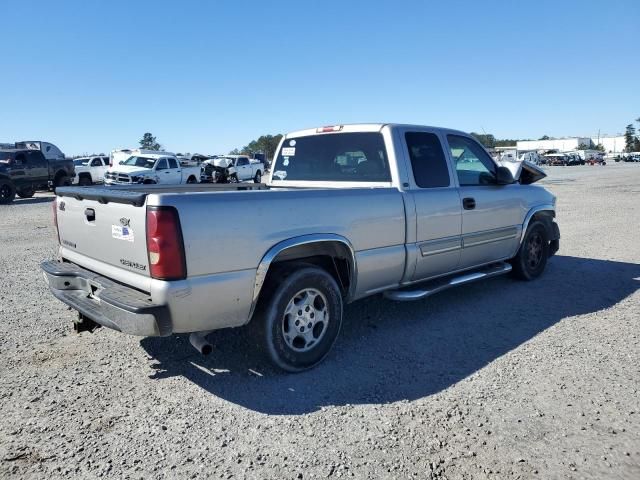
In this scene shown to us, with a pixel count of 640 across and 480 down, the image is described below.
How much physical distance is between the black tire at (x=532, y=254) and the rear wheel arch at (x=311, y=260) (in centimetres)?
307

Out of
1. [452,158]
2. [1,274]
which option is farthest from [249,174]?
[452,158]

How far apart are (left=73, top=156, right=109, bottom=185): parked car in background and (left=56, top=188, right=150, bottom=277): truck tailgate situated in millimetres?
23310

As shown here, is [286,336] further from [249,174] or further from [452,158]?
Result: [249,174]

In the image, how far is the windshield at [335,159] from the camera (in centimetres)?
479

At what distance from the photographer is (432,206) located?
185 inches

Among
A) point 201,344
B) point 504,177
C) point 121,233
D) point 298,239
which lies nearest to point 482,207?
point 504,177

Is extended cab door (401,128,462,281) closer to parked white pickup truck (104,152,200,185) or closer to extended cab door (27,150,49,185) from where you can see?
parked white pickup truck (104,152,200,185)

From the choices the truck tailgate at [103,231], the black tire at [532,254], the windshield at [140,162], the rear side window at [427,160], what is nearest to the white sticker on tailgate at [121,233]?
the truck tailgate at [103,231]

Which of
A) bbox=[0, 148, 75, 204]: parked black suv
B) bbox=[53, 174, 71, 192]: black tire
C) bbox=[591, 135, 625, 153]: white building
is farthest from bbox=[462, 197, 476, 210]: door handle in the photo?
bbox=[591, 135, 625, 153]: white building

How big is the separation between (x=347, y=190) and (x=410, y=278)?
1.17 meters

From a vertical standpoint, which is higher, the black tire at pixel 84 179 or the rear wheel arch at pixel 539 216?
the black tire at pixel 84 179

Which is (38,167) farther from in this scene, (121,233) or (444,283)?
(444,283)

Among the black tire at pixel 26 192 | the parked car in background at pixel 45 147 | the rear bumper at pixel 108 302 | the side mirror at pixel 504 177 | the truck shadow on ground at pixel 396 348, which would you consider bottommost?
the truck shadow on ground at pixel 396 348

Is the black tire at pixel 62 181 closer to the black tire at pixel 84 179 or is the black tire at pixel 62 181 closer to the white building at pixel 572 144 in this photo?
the black tire at pixel 84 179
